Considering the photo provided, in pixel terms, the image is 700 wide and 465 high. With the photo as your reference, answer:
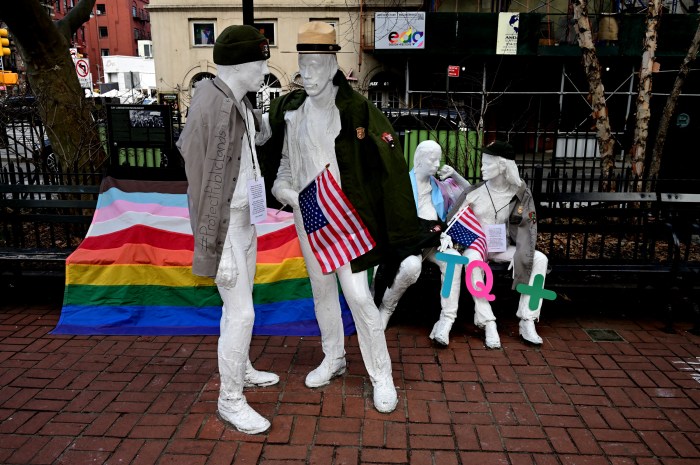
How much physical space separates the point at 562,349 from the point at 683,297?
4.76 ft

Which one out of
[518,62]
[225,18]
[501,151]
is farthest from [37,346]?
[225,18]

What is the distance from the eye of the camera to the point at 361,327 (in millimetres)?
3406

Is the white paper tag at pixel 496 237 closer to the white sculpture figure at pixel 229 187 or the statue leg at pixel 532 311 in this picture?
the statue leg at pixel 532 311

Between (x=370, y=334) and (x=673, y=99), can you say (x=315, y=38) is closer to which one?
(x=370, y=334)

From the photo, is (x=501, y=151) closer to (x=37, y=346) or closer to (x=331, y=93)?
(x=331, y=93)

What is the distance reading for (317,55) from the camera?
10.1 ft

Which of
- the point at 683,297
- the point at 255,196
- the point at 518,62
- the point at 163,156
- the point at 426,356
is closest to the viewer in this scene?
the point at 255,196

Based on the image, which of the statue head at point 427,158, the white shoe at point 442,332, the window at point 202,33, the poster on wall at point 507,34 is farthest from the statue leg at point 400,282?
the window at point 202,33

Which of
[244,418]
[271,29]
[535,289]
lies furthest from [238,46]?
→ [271,29]

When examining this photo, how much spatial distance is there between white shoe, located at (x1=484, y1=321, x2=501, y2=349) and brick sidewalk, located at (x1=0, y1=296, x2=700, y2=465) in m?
0.06

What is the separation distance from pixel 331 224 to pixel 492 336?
5.78 ft

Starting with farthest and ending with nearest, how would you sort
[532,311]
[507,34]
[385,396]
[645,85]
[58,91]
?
[507,34]
[645,85]
[58,91]
[532,311]
[385,396]

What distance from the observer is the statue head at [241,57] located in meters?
2.92

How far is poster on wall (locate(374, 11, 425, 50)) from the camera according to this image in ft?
60.2
